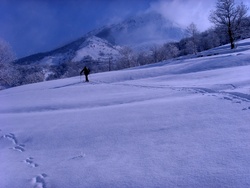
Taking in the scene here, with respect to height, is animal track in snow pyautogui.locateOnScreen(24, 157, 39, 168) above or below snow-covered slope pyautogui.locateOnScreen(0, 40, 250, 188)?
below

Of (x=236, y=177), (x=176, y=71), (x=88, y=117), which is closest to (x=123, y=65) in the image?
(x=176, y=71)

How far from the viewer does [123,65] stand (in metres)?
97.4

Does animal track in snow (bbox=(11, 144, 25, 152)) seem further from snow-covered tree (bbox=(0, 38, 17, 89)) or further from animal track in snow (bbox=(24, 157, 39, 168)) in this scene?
snow-covered tree (bbox=(0, 38, 17, 89))

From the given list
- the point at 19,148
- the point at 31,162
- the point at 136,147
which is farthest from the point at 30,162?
the point at 136,147

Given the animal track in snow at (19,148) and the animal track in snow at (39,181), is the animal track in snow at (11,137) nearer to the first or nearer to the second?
the animal track in snow at (19,148)

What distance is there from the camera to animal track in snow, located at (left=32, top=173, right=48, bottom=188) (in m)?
5.74

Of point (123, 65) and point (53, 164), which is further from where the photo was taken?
point (123, 65)

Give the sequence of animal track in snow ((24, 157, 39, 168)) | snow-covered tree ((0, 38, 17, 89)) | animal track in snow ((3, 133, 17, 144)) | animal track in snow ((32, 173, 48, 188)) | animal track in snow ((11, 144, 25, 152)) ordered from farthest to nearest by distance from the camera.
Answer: snow-covered tree ((0, 38, 17, 89))
animal track in snow ((3, 133, 17, 144))
animal track in snow ((11, 144, 25, 152))
animal track in snow ((24, 157, 39, 168))
animal track in snow ((32, 173, 48, 188))

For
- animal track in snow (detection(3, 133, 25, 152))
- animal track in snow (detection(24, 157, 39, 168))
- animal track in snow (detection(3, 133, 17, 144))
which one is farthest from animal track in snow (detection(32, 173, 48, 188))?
animal track in snow (detection(3, 133, 17, 144))

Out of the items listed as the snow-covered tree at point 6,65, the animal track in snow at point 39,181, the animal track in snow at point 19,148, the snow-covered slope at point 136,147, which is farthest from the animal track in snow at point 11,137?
the snow-covered tree at point 6,65

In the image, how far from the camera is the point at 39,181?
595 cm

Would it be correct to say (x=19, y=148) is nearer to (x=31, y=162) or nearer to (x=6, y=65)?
(x=31, y=162)

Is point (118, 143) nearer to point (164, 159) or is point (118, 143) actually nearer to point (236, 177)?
point (164, 159)

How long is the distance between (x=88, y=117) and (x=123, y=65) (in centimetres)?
8684
